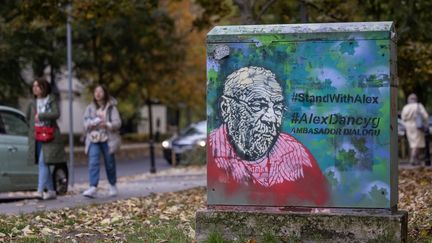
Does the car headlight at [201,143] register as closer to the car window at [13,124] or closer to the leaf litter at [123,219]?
the car window at [13,124]

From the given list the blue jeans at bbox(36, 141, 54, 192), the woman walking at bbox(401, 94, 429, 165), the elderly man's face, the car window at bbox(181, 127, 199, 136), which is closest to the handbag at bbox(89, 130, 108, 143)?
the blue jeans at bbox(36, 141, 54, 192)

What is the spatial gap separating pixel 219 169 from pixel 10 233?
102 inches

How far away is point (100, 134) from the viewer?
43.2ft

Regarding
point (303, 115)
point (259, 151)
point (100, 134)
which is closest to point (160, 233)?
point (259, 151)

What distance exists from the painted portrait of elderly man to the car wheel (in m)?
7.35

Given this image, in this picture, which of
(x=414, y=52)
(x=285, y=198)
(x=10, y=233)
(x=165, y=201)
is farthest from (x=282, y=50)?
(x=414, y=52)

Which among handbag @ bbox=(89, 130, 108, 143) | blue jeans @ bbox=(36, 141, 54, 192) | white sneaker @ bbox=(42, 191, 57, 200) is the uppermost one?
handbag @ bbox=(89, 130, 108, 143)

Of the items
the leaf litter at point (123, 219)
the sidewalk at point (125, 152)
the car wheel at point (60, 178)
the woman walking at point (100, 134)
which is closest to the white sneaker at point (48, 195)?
the woman walking at point (100, 134)

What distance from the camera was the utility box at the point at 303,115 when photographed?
6676 mm

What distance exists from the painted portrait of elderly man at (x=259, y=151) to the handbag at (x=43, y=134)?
6234mm

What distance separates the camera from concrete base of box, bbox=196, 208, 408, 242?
6629 millimetres

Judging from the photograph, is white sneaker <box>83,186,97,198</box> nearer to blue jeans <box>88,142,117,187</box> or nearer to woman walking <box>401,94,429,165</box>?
blue jeans <box>88,142,117,187</box>

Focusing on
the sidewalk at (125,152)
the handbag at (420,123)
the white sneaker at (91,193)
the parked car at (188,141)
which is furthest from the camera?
the sidewalk at (125,152)

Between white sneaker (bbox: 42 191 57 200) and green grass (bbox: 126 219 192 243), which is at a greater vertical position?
white sneaker (bbox: 42 191 57 200)
